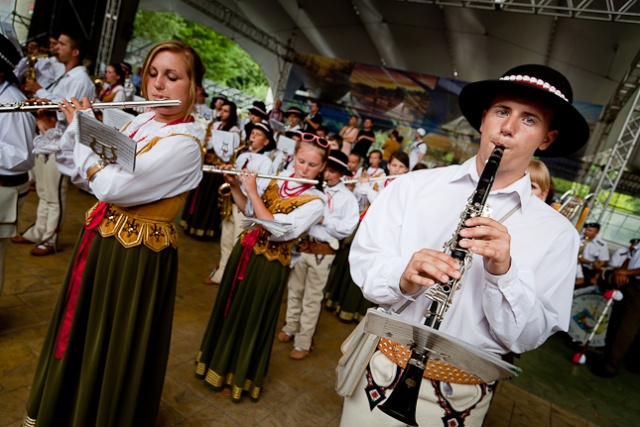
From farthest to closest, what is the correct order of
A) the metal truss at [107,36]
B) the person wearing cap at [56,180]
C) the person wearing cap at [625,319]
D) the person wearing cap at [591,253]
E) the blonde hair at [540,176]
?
1. the metal truss at [107,36]
2. the person wearing cap at [591,253]
3. the person wearing cap at [625,319]
4. the person wearing cap at [56,180]
5. the blonde hair at [540,176]

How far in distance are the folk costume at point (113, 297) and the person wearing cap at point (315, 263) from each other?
1992 mm

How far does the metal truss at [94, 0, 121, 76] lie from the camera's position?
1113cm

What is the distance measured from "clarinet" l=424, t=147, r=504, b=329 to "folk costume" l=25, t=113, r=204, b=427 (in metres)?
1.37

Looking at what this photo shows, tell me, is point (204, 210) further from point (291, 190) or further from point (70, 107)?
point (70, 107)

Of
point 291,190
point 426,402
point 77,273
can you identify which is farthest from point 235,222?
point 426,402

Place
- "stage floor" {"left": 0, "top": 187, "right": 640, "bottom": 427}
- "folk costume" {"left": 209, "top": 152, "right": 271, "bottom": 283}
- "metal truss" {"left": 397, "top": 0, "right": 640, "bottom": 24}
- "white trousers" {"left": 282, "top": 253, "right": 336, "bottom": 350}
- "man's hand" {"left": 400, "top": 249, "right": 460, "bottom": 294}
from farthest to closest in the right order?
"metal truss" {"left": 397, "top": 0, "right": 640, "bottom": 24}, "folk costume" {"left": 209, "top": 152, "right": 271, "bottom": 283}, "white trousers" {"left": 282, "top": 253, "right": 336, "bottom": 350}, "stage floor" {"left": 0, "top": 187, "right": 640, "bottom": 427}, "man's hand" {"left": 400, "top": 249, "right": 460, "bottom": 294}

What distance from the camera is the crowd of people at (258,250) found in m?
1.33

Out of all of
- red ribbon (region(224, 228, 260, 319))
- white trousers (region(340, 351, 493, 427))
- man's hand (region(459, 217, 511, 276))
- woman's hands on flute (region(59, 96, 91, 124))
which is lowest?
red ribbon (region(224, 228, 260, 319))

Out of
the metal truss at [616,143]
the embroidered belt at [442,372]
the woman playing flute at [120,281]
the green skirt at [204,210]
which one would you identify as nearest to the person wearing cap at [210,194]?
the green skirt at [204,210]

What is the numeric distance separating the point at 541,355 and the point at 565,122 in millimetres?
5557

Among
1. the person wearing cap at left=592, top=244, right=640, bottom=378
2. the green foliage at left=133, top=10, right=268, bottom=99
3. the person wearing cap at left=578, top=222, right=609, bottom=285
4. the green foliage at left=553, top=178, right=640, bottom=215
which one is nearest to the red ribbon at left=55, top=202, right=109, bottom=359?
the person wearing cap at left=592, top=244, right=640, bottom=378

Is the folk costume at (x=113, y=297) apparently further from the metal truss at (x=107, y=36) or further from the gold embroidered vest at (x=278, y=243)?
Answer: the metal truss at (x=107, y=36)

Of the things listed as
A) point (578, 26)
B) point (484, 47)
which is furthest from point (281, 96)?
point (578, 26)

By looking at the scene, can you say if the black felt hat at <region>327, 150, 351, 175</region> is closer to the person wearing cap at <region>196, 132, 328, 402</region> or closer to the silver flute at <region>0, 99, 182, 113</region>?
the person wearing cap at <region>196, 132, 328, 402</region>
